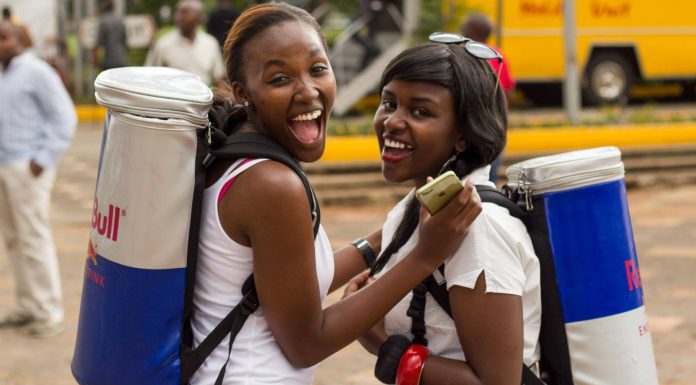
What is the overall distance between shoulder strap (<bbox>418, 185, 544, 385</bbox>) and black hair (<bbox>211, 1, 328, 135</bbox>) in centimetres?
48

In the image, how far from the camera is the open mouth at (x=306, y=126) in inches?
88.7

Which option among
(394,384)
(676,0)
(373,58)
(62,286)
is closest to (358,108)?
(373,58)

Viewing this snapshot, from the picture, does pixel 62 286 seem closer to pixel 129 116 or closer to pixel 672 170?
pixel 129 116

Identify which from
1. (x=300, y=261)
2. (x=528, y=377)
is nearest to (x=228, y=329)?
(x=300, y=261)

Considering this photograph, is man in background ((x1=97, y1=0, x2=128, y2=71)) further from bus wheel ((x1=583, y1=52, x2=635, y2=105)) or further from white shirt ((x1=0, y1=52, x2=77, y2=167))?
white shirt ((x1=0, y1=52, x2=77, y2=167))

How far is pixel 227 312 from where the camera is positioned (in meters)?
2.19

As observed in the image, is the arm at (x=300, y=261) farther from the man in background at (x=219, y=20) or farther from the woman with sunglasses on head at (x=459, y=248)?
the man in background at (x=219, y=20)

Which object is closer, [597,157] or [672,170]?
[597,157]

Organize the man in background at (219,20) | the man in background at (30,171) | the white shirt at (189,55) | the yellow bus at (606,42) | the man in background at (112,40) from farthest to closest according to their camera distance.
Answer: the yellow bus at (606,42) → the man in background at (112,40) → the man in background at (219,20) → the white shirt at (189,55) → the man in background at (30,171)

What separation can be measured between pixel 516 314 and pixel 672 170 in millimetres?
8759

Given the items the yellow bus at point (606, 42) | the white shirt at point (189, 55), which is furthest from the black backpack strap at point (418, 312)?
the yellow bus at point (606, 42)

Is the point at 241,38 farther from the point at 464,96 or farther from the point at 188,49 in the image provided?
the point at 188,49

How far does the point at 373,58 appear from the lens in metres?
15.0

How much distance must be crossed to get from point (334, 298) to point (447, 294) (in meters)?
4.23
